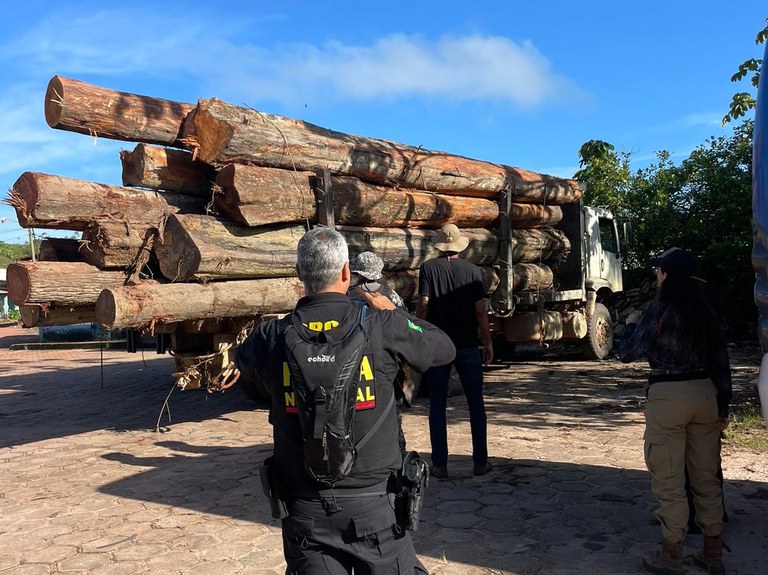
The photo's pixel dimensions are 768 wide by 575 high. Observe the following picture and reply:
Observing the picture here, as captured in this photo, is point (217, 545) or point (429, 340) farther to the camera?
point (217, 545)

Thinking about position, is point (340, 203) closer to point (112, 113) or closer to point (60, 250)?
point (112, 113)

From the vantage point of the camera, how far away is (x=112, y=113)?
6648mm

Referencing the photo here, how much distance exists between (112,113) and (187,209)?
3.71ft

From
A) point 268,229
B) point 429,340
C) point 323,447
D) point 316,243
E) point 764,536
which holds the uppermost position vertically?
point 268,229

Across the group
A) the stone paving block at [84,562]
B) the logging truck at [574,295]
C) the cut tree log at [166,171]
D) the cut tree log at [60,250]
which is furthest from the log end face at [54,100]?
the logging truck at [574,295]

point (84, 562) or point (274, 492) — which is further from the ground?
point (274, 492)

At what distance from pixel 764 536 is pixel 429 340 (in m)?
2.94

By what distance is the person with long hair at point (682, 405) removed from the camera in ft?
12.2

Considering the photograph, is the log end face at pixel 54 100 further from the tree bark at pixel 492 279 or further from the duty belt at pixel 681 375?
the duty belt at pixel 681 375

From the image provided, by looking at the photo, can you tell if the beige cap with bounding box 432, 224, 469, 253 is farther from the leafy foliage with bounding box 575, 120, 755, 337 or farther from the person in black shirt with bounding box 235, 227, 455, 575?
the leafy foliage with bounding box 575, 120, 755, 337

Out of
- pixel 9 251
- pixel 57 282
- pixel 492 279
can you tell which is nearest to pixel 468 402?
pixel 57 282

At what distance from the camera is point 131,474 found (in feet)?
20.4

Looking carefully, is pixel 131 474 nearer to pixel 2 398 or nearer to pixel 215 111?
pixel 215 111

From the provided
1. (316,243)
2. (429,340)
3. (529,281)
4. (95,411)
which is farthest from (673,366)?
(95,411)
